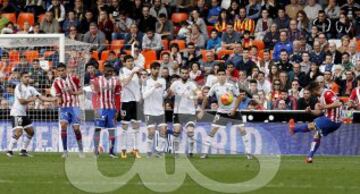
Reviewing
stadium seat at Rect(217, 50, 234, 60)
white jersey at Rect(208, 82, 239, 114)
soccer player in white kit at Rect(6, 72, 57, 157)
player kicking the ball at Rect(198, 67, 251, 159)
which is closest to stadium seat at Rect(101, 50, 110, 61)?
stadium seat at Rect(217, 50, 234, 60)

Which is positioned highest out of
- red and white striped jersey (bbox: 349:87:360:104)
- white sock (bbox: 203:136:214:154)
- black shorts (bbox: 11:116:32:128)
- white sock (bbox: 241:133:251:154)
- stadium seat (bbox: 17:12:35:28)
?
stadium seat (bbox: 17:12:35:28)

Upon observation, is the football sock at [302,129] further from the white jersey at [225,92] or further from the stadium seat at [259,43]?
the stadium seat at [259,43]

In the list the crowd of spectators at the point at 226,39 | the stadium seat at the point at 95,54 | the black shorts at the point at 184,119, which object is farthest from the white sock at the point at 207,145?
the stadium seat at the point at 95,54

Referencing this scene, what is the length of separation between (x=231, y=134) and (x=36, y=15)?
9.58m

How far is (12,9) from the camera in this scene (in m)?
35.2

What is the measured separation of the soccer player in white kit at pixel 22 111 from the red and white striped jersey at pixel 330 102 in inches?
238

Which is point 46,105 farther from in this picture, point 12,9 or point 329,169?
point 329,169

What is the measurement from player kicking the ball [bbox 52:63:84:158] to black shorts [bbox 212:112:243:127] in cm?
300

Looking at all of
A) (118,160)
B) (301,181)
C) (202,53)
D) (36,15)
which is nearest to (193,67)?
(202,53)

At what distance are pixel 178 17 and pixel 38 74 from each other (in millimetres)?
6183

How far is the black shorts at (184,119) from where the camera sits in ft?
86.2

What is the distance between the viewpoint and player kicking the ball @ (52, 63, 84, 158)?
83.7 feet

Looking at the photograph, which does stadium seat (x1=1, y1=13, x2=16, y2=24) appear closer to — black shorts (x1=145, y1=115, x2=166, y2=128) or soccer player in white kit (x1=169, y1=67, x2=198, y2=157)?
soccer player in white kit (x1=169, y1=67, x2=198, y2=157)

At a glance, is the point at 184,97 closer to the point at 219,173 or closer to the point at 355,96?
the point at 355,96
